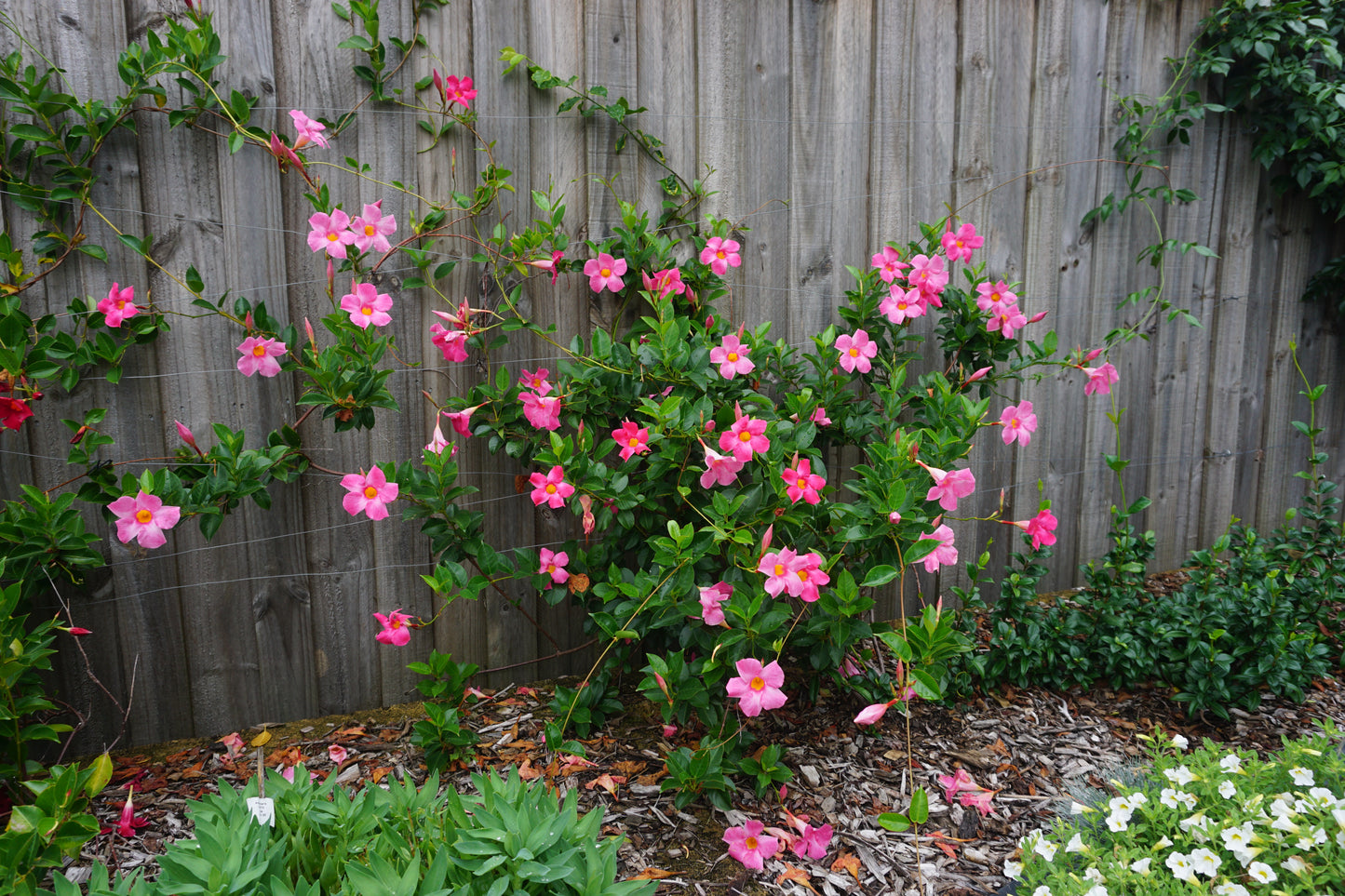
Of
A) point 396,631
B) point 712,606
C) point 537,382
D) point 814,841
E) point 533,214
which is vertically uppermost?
point 533,214

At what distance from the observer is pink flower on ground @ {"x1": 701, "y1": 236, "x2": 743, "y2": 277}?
195cm

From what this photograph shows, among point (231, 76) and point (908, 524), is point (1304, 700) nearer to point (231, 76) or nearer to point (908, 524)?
point (908, 524)

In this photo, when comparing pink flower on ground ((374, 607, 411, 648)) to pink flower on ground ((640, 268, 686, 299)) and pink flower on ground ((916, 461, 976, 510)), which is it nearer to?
pink flower on ground ((640, 268, 686, 299))

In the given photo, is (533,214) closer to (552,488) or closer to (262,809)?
(552,488)

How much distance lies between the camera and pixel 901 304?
2.03 m

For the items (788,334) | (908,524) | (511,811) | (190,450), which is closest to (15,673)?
(190,450)

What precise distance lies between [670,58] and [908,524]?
128 cm

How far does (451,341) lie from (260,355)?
377 millimetres

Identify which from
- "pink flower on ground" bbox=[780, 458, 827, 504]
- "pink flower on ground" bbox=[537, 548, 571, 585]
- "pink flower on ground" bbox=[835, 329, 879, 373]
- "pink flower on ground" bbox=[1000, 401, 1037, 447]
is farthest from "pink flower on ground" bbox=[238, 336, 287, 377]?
"pink flower on ground" bbox=[1000, 401, 1037, 447]

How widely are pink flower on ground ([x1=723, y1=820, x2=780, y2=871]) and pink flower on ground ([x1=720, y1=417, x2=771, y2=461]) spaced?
2.25ft

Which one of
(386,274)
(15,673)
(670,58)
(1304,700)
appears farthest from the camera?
(1304,700)

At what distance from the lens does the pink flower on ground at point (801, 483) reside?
1.56 m

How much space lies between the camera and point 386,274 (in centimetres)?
183

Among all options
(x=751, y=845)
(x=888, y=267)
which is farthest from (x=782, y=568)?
(x=888, y=267)
